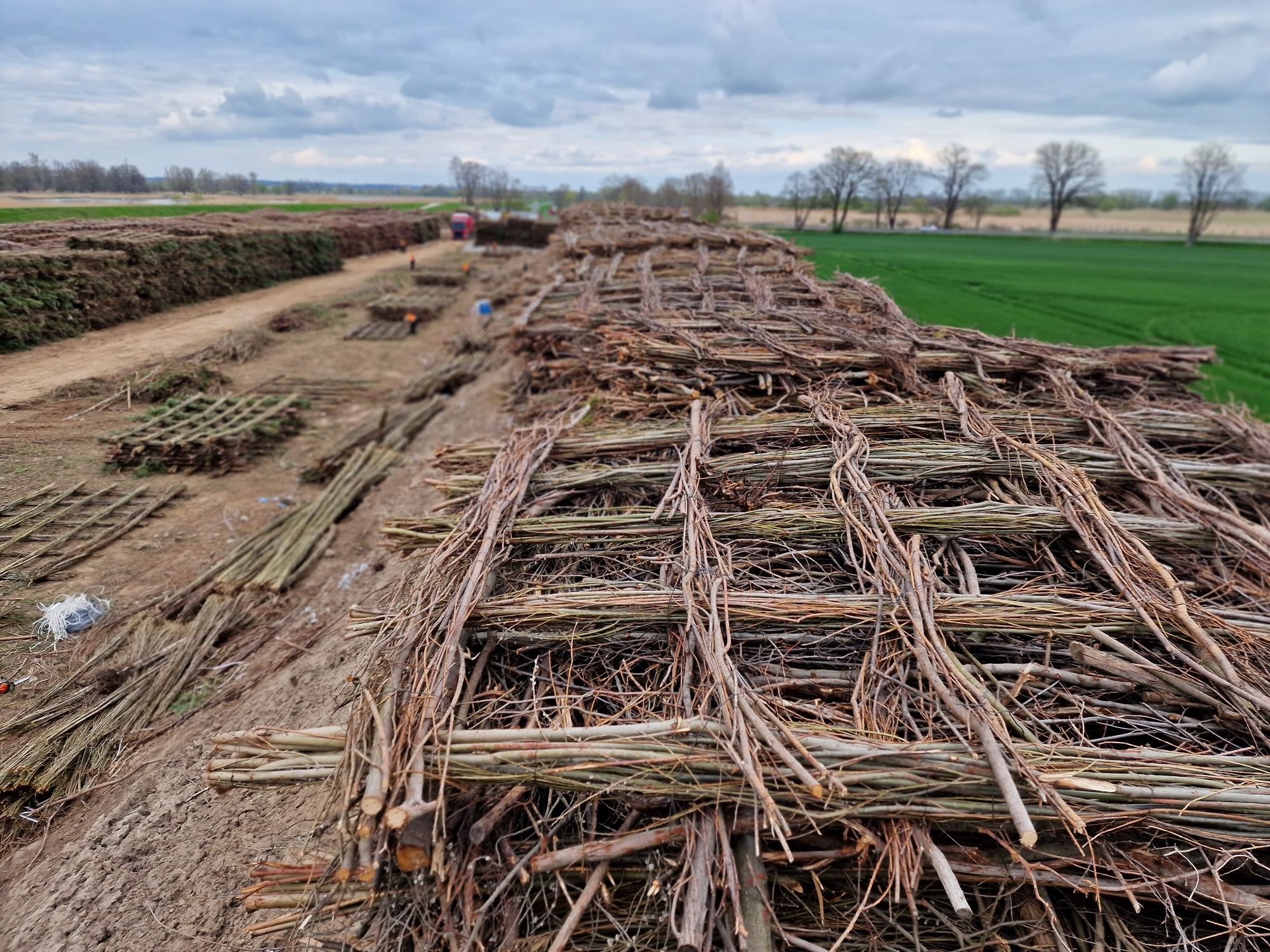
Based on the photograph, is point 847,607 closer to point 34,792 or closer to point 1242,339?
point 34,792

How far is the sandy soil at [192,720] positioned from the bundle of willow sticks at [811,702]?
2.58 feet

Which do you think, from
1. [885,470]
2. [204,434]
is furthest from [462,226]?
[885,470]

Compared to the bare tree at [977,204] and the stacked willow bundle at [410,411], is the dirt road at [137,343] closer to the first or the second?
the stacked willow bundle at [410,411]

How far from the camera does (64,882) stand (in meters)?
3.71

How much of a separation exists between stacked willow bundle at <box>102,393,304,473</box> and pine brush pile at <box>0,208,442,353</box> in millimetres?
5630

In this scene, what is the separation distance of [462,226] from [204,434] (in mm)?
38511

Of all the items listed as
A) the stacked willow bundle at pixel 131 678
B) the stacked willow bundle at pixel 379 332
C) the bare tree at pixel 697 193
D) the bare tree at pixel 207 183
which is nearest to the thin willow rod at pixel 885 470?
the stacked willow bundle at pixel 131 678

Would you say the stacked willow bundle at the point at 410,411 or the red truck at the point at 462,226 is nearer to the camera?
the stacked willow bundle at the point at 410,411

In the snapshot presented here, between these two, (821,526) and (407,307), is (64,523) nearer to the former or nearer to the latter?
(821,526)

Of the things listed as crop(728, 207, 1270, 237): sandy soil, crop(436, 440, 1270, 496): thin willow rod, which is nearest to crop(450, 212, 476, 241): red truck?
crop(728, 207, 1270, 237): sandy soil

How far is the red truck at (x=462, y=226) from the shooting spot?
4306 centimetres

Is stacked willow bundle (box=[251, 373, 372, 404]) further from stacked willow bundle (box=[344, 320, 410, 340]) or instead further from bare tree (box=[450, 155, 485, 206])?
bare tree (box=[450, 155, 485, 206])

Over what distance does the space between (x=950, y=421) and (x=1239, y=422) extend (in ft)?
8.63

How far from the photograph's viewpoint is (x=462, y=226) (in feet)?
143
